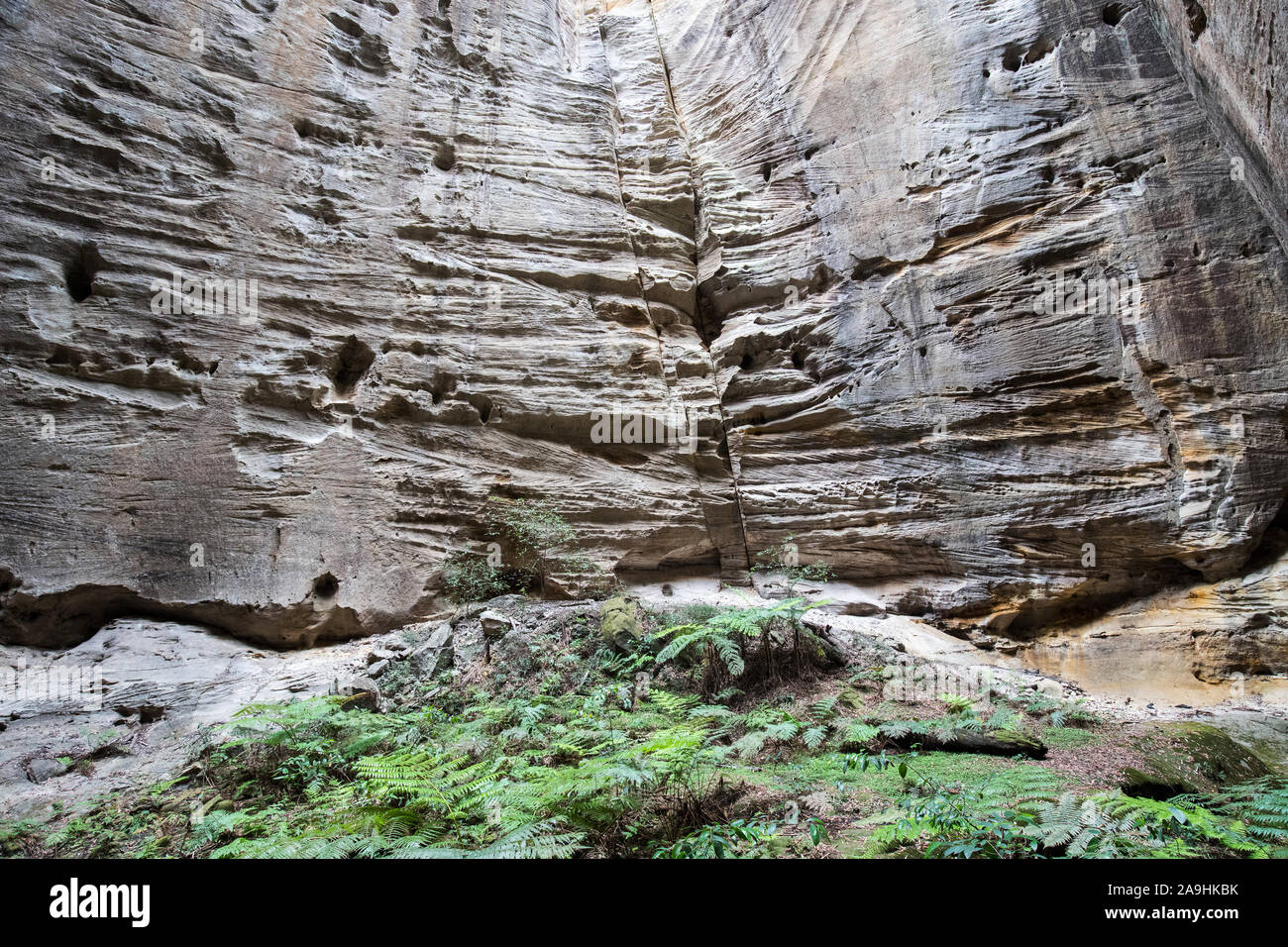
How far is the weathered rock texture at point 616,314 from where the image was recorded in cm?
818

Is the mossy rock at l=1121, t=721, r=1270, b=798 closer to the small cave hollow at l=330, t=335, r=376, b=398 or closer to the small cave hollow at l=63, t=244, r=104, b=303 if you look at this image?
the small cave hollow at l=330, t=335, r=376, b=398

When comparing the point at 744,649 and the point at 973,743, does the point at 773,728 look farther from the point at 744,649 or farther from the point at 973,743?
the point at 744,649

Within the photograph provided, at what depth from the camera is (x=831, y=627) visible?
28.2 ft

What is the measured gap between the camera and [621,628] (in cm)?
799

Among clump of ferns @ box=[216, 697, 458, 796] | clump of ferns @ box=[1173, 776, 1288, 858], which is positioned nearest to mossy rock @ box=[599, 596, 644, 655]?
clump of ferns @ box=[216, 697, 458, 796]

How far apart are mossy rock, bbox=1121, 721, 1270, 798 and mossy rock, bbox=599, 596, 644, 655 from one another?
479cm

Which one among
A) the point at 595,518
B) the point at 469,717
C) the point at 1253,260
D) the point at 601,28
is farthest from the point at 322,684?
the point at 601,28

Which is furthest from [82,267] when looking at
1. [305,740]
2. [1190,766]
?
[1190,766]

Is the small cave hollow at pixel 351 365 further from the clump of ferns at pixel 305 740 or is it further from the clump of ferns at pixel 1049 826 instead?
the clump of ferns at pixel 1049 826

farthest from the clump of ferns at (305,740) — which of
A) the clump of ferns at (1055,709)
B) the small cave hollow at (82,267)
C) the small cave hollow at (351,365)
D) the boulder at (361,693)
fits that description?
the small cave hollow at (82,267)

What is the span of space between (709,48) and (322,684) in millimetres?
14920

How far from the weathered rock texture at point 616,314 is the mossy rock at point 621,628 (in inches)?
74.9

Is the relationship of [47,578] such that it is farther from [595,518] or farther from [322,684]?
[595,518]

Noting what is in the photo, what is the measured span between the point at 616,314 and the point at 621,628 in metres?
5.84
